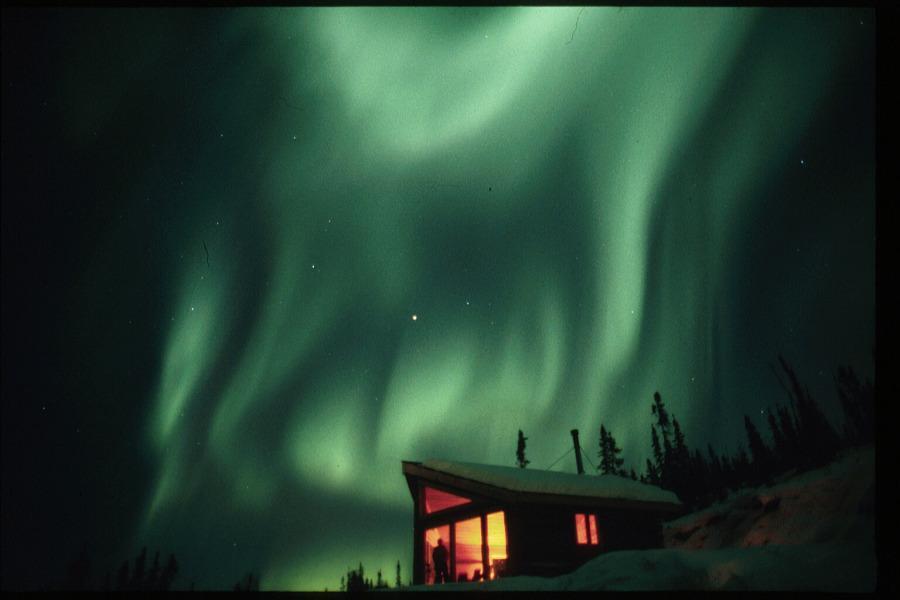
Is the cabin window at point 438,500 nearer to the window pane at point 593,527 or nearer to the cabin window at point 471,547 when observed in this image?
the cabin window at point 471,547

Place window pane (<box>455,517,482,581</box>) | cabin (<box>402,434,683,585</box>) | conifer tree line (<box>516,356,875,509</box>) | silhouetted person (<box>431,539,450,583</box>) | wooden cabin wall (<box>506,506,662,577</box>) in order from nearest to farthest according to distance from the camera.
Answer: silhouetted person (<box>431,539,450,583</box>), wooden cabin wall (<box>506,506,662,577</box>), cabin (<box>402,434,683,585</box>), window pane (<box>455,517,482,581</box>), conifer tree line (<box>516,356,875,509</box>)

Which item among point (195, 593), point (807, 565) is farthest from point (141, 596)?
point (807, 565)

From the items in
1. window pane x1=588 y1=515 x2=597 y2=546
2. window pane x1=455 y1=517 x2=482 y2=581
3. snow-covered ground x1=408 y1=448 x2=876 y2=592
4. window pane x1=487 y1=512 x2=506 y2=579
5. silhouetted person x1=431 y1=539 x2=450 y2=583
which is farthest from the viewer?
window pane x1=455 y1=517 x2=482 y2=581

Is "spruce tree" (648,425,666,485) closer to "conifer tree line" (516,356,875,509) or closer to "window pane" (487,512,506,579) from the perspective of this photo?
"conifer tree line" (516,356,875,509)

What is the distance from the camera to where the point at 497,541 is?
25.3m

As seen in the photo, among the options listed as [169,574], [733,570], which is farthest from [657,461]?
[169,574]

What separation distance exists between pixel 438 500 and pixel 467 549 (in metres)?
5.38

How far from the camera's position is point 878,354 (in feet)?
22.5

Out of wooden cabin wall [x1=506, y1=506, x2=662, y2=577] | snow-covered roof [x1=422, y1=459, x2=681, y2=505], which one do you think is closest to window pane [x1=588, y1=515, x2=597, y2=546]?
wooden cabin wall [x1=506, y1=506, x2=662, y2=577]

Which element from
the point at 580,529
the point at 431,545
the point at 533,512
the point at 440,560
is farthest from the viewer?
the point at 431,545

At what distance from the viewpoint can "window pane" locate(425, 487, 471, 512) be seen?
2059 cm

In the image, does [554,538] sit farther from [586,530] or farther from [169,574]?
[169,574]

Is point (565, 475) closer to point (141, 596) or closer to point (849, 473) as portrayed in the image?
point (141, 596)

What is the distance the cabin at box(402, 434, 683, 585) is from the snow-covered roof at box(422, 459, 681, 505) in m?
0.04
